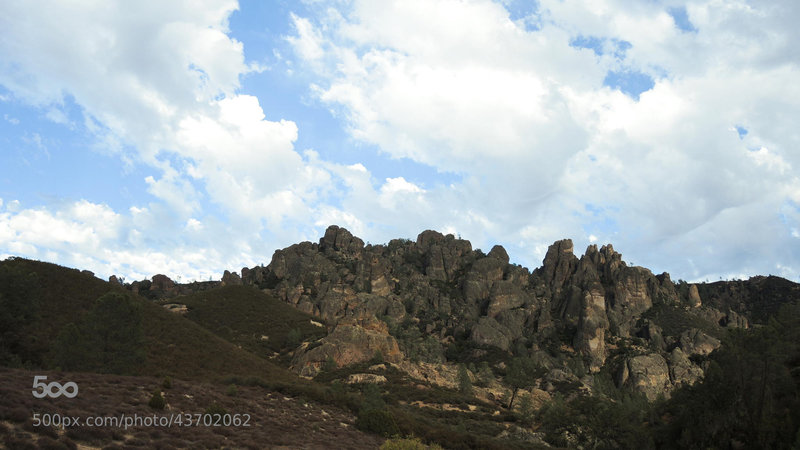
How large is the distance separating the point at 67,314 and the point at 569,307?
16242 centimetres

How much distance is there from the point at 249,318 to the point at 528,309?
4292 inches

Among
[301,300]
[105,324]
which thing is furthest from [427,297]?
→ [105,324]

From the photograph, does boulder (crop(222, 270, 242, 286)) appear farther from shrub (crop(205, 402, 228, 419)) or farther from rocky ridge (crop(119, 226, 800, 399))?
shrub (crop(205, 402, 228, 419))

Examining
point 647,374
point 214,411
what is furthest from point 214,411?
point 647,374

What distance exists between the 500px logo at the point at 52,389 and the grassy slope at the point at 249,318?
78967 mm

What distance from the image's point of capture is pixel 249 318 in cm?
12331

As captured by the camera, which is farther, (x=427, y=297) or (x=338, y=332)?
(x=427, y=297)

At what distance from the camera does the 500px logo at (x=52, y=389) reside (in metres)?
22.7

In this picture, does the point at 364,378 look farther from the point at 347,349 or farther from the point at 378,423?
the point at 378,423

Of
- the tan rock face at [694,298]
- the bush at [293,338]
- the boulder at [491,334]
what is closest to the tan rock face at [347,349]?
the bush at [293,338]

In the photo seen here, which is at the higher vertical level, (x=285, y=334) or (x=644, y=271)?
(x=644, y=271)

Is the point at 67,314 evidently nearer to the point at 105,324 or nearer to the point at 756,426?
the point at 105,324

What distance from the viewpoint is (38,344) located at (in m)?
48.8

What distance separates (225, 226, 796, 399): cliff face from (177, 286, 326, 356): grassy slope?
13045mm
